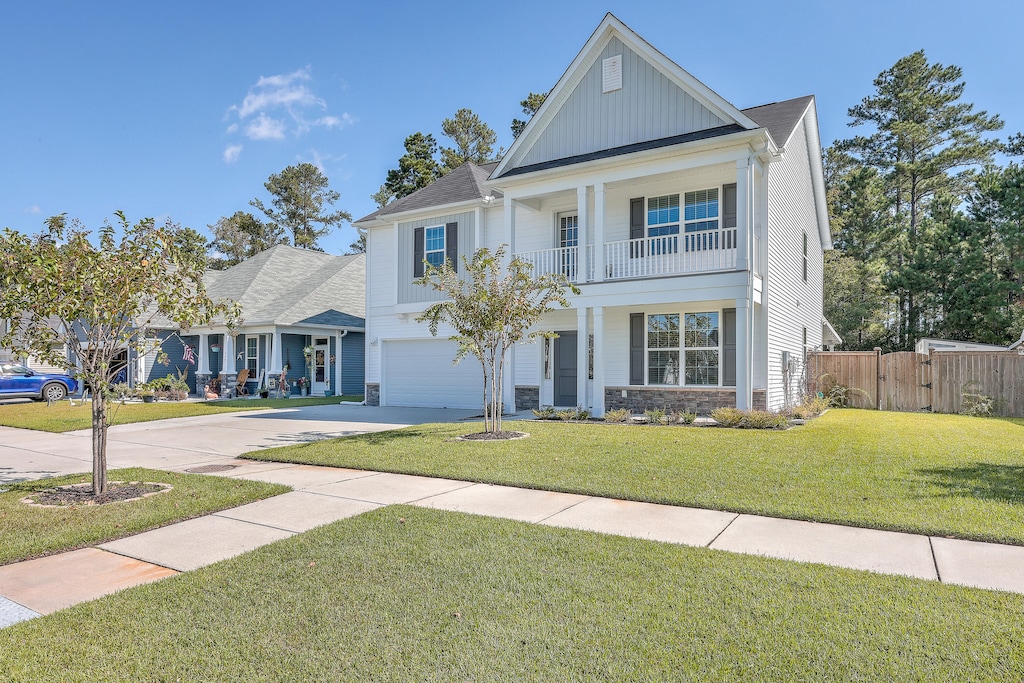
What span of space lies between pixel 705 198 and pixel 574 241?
3.55 m

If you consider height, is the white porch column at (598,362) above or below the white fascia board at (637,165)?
below

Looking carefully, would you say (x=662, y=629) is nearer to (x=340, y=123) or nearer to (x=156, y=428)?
(x=156, y=428)

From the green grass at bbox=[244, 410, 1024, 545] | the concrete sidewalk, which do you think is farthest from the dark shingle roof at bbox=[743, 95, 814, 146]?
the concrete sidewalk

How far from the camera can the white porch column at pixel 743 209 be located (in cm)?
1250

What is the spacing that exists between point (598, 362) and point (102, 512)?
10.1 meters

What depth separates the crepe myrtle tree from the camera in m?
5.93

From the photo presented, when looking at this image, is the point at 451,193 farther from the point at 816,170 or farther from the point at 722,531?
the point at 722,531

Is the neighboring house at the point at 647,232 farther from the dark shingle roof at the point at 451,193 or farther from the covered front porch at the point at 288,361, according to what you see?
the covered front porch at the point at 288,361

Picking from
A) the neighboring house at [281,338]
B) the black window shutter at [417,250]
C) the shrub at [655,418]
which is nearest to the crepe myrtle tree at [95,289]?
the shrub at [655,418]

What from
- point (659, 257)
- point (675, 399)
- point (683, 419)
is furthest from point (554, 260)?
point (683, 419)

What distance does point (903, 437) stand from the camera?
10.2 metres

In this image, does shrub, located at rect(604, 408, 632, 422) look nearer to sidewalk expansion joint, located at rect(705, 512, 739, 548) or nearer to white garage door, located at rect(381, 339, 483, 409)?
white garage door, located at rect(381, 339, 483, 409)

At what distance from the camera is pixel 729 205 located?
1384 centimetres

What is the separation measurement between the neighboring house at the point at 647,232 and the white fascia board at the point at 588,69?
33 mm
